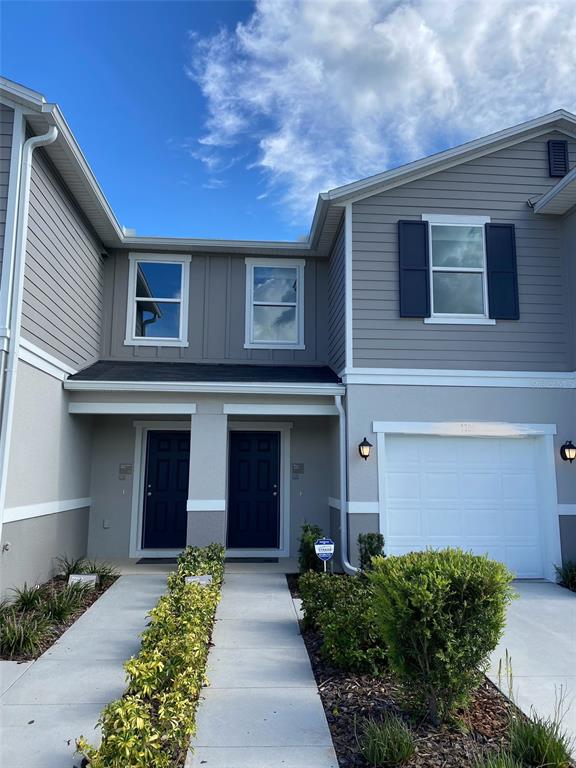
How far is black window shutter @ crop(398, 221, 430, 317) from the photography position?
7648mm

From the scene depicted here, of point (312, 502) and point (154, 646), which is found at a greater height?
point (312, 502)

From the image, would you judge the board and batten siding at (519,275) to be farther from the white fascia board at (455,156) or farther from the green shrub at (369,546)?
the green shrub at (369,546)

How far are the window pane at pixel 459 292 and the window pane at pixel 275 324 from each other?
2671 mm

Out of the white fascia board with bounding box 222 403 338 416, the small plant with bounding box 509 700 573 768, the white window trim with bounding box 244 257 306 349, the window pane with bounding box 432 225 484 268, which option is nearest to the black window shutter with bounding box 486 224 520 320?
the window pane with bounding box 432 225 484 268

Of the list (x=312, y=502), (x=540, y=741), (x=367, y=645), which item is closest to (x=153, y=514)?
(x=312, y=502)

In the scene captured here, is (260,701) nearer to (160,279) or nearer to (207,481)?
(207,481)

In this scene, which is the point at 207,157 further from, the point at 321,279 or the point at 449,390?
the point at 449,390

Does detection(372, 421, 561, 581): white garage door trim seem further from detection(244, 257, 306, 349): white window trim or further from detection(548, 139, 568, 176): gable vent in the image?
detection(548, 139, 568, 176): gable vent

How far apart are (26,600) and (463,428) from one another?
5.92m

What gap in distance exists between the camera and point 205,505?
24.3ft

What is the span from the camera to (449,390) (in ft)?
24.9

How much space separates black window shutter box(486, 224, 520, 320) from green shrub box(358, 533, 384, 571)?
145 inches

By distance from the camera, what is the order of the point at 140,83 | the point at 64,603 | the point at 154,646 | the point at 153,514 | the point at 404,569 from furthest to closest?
the point at 140,83, the point at 153,514, the point at 64,603, the point at 154,646, the point at 404,569

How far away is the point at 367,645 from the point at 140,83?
10610 mm
